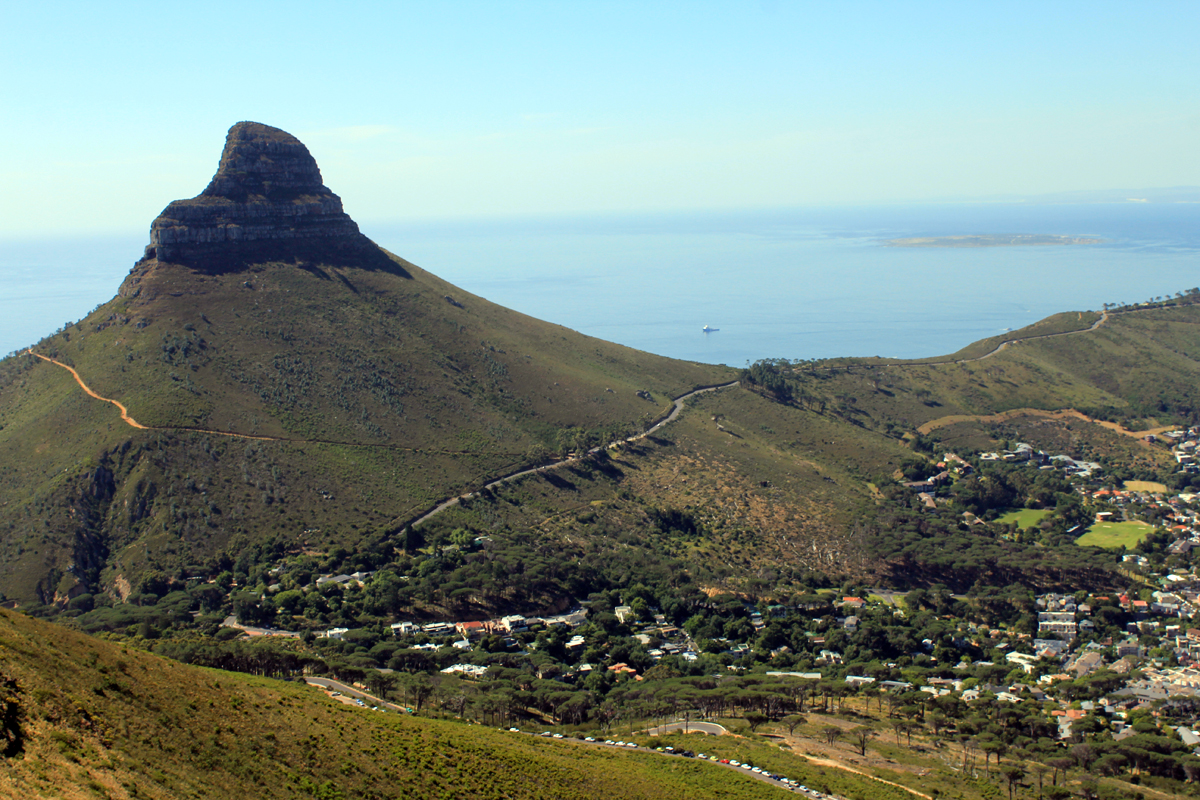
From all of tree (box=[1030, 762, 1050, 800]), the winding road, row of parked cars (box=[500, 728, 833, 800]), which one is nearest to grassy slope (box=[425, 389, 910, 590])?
the winding road

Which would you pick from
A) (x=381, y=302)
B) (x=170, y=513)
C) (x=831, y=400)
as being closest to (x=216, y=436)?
(x=170, y=513)

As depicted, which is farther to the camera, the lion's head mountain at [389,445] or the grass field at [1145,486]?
the grass field at [1145,486]

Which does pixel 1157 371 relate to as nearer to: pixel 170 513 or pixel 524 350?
pixel 524 350

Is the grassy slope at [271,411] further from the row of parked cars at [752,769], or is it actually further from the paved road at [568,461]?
the row of parked cars at [752,769]

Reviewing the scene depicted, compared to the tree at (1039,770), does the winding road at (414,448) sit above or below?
above

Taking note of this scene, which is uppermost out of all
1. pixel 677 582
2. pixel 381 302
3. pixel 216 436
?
pixel 381 302

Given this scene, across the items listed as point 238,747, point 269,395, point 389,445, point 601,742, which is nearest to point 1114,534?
point 601,742

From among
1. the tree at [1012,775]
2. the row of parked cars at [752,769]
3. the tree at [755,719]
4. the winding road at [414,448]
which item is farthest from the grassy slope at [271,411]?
the tree at [1012,775]
